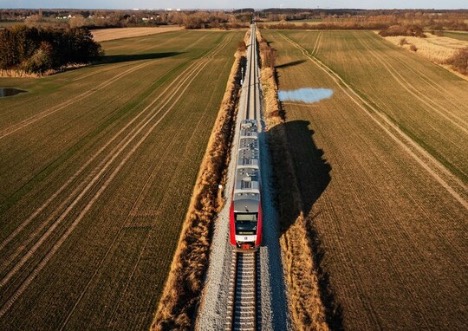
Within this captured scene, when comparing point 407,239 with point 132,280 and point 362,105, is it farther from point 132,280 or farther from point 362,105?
point 362,105

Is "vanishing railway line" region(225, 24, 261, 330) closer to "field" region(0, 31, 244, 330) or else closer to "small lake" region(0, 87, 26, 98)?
"field" region(0, 31, 244, 330)

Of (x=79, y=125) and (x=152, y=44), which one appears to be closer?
(x=79, y=125)

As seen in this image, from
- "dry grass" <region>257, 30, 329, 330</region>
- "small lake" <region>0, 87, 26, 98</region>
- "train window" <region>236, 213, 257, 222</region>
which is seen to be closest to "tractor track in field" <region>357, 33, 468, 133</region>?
"dry grass" <region>257, 30, 329, 330</region>

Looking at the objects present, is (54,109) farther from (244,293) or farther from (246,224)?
(244,293)

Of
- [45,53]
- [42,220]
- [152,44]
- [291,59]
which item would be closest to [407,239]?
[42,220]

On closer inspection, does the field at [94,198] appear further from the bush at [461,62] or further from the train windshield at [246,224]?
the bush at [461,62]

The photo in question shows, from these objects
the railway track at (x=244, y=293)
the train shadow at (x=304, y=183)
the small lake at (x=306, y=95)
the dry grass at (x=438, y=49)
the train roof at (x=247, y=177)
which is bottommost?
the railway track at (x=244, y=293)

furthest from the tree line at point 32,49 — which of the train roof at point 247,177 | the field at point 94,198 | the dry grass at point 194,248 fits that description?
the train roof at point 247,177

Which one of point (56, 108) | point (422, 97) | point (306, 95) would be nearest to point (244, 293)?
point (306, 95)
